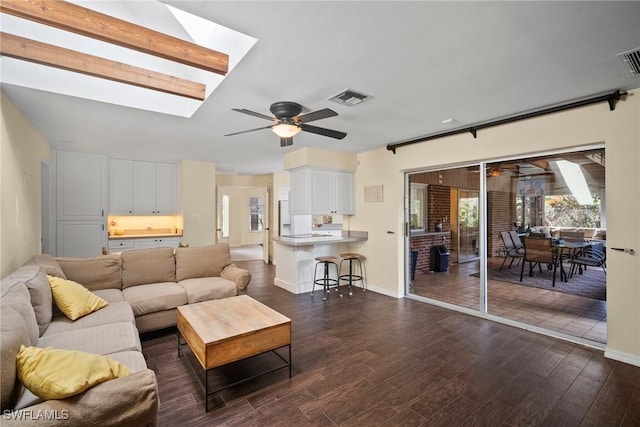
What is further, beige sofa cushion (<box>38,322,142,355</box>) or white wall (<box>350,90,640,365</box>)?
white wall (<box>350,90,640,365</box>)

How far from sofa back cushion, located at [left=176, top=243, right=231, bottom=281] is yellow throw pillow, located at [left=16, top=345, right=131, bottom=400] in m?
2.58

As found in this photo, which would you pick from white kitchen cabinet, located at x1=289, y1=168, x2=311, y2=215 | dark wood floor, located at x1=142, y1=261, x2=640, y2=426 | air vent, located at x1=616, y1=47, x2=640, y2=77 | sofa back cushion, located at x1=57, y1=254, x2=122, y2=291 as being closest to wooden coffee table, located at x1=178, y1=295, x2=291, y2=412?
dark wood floor, located at x1=142, y1=261, x2=640, y2=426

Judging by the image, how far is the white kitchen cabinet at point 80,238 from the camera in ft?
17.3

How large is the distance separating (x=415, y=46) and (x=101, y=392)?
105 inches

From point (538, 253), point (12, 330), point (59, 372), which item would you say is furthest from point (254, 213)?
point (59, 372)

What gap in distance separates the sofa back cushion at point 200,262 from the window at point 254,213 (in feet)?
25.1

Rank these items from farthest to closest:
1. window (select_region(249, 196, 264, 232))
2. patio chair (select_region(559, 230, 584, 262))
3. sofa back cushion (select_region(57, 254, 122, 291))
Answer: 1. window (select_region(249, 196, 264, 232))
2. patio chair (select_region(559, 230, 584, 262))
3. sofa back cushion (select_region(57, 254, 122, 291))

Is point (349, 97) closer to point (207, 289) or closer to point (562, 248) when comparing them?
point (207, 289)

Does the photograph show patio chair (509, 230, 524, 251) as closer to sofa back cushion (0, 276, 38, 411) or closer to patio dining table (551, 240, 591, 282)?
patio dining table (551, 240, 591, 282)

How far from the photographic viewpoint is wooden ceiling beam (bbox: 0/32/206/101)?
7.14 feet

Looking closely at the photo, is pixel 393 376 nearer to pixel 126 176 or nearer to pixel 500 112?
pixel 500 112

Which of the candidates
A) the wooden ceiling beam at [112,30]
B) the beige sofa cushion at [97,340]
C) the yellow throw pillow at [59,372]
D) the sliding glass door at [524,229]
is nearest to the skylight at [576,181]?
the sliding glass door at [524,229]

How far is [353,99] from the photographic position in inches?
114

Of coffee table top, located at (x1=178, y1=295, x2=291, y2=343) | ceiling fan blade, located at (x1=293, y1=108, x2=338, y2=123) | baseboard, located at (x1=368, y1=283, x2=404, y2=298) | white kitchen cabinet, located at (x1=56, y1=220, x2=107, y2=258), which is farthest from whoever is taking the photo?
white kitchen cabinet, located at (x1=56, y1=220, x2=107, y2=258)
